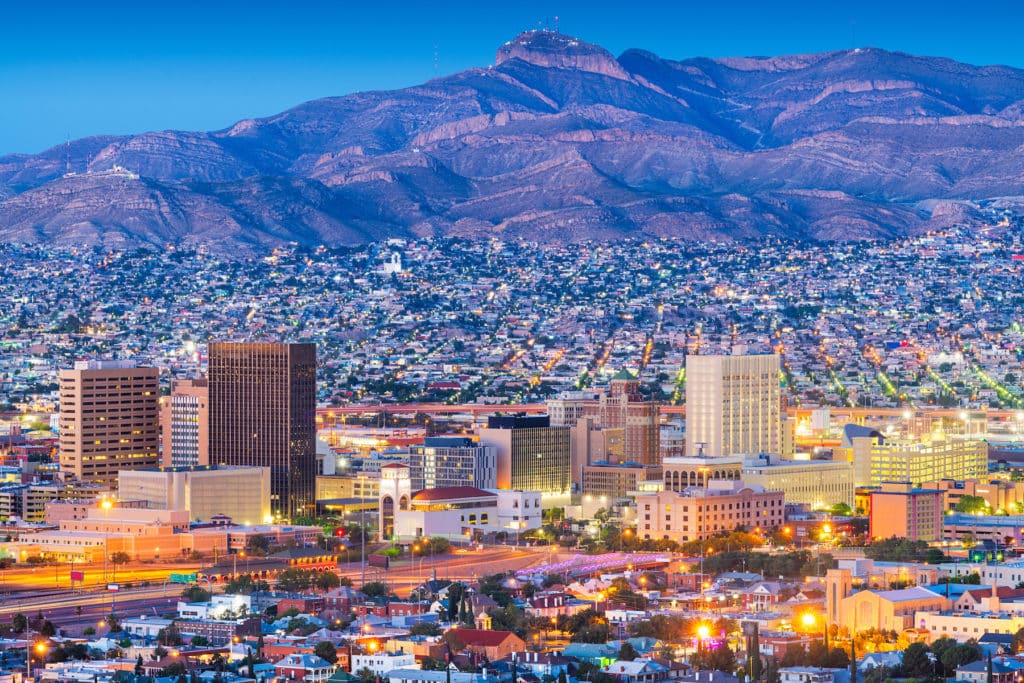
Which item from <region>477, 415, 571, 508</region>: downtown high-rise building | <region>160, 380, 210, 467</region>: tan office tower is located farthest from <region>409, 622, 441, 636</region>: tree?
<region>160, 380, 210, 467</region>: tan office tower

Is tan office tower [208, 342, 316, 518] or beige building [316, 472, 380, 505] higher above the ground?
tan office tower [208, 342, 316, 518]

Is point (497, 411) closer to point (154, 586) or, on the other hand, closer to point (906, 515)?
point (906, 515)

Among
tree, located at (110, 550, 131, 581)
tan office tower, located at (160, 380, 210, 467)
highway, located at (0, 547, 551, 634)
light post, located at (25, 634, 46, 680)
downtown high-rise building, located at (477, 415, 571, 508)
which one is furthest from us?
tan office tower, located at (160, 380, 210, 467)

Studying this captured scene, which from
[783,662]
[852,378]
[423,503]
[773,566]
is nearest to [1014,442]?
[852,378]

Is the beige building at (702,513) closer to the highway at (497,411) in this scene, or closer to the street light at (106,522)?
the street light at (106,522)

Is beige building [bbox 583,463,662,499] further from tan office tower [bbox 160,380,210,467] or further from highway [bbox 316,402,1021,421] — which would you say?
highway [bbox 316,402,1021,421]

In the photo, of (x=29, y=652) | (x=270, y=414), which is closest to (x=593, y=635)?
(x=29, y=652)

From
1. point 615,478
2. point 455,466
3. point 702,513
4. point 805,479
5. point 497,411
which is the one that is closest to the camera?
point 702,513

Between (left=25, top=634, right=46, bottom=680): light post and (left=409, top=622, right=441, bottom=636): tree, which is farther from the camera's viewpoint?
(left=409, top=622, right=441, bottom=636): tree
